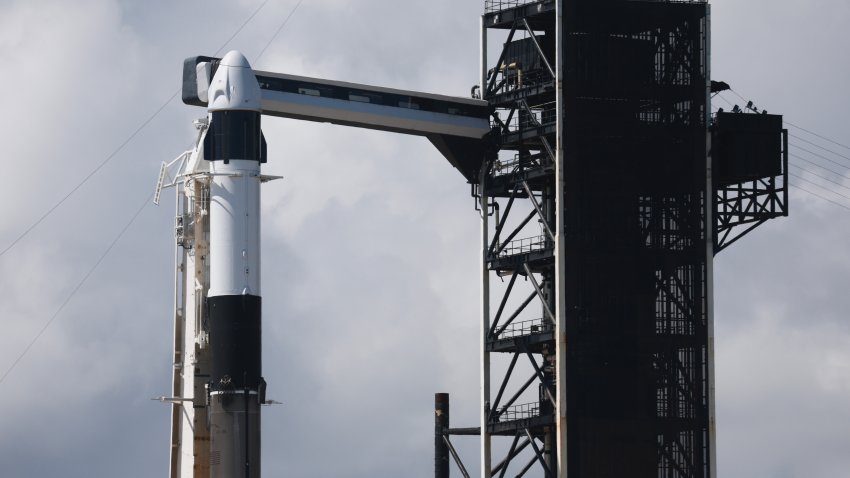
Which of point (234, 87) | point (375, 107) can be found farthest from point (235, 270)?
point (375, 107)

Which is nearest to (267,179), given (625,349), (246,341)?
(246,341)

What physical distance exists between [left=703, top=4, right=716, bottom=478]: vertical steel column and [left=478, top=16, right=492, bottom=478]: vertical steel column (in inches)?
420

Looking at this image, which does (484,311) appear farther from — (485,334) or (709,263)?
(709,263)

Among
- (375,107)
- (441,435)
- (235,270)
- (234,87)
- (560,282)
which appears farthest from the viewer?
(441,435)

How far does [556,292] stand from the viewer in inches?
6181

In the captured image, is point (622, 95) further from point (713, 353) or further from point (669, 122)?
point (713, 353)

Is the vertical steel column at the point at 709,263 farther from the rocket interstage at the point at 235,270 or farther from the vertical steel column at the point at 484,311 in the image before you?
the rocket interstage at the point at 235,270

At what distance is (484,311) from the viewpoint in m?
162

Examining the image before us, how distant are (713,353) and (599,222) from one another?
26.8ft

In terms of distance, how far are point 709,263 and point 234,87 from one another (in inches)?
943

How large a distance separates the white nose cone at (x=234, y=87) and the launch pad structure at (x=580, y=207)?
0.10m

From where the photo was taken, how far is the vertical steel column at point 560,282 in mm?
156250

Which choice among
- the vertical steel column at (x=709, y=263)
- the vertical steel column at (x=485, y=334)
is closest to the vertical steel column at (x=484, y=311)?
the vertical steel column at (x=485, y=334)

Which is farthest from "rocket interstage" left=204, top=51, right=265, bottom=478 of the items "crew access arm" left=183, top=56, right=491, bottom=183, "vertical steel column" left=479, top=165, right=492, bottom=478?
"vertical steel column" left=479, top=165, right=492, bottom=478
